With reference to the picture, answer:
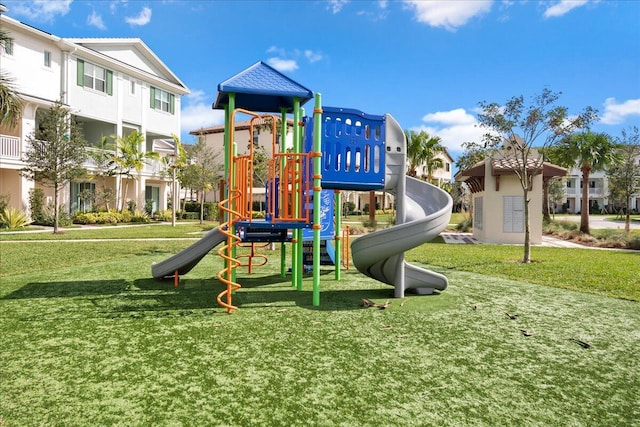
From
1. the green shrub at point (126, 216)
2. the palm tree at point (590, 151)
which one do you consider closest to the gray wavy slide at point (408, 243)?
the palm tree at point (590, 151)

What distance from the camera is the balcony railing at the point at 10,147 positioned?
21812 mm

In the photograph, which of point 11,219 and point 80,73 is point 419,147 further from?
point 11,219

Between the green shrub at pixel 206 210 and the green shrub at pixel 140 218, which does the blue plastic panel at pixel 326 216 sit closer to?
the green shrub at pixel 140 218

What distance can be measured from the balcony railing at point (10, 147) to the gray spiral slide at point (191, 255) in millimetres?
19118

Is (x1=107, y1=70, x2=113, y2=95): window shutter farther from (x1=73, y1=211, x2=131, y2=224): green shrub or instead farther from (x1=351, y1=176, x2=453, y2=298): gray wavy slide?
(x1=351, y1=176, x2=453, y2=298): gray wavy slide

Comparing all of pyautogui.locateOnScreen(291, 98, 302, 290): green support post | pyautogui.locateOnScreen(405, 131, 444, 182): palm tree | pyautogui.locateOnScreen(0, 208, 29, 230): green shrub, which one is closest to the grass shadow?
pyautogui.locateOnScreen(291, 98, 302, 290): green support post

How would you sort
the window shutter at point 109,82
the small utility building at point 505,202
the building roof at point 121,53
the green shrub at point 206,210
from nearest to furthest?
1. the small utility building at point 505,202
2. the building roof at point 121,53
3. the window shutter at point 109,82
4. the green shrub at point 206,210

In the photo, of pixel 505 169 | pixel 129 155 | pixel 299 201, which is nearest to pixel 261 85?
pixel 299 201

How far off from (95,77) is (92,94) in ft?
3.85

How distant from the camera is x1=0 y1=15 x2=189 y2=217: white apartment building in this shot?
22.7 meters

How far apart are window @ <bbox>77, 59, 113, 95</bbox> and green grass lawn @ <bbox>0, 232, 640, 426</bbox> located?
21.9 metres

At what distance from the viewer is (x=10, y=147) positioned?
72.7 feet

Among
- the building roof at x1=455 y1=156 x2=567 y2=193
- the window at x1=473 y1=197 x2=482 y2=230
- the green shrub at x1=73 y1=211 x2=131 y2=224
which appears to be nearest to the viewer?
the building roof at x1=455 y1=156 x2=567 y2=193

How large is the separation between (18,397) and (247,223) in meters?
4.07
